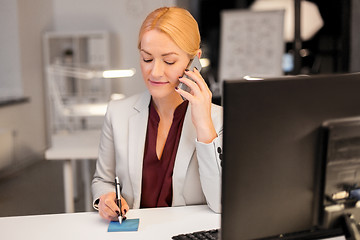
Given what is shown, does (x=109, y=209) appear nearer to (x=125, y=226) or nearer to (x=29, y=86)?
(x=125, y=226)

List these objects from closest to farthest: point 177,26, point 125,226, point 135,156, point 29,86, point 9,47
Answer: point 125,226 < point 177,26 < point 135,156 < point 9,47 < point 29,86

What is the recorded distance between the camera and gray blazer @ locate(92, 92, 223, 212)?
4.59 feet

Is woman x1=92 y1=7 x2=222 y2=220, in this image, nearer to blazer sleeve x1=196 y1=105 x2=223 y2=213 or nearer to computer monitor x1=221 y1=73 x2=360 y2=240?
blazer sleeve x1=196 y1=105 x2=223 y2=213

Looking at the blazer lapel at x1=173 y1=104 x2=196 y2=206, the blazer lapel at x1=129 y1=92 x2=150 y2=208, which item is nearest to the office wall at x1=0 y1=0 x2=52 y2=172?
the blazer lapel at x1=129 y1=92 x2=150 y2=208

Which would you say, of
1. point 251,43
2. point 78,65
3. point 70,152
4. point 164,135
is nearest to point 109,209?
point 164,135

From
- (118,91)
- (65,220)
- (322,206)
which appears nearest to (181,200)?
(65,220)

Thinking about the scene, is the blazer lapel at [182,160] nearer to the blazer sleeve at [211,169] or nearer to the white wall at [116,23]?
the blazer sleeve at [211,169]

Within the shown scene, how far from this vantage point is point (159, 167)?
1452 millimetres

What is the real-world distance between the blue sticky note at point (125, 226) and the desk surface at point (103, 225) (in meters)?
0.01

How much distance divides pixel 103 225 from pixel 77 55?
504cm

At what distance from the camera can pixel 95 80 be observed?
20.1 feet

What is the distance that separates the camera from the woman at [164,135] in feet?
4.17

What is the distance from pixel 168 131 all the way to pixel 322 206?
742 millimetres

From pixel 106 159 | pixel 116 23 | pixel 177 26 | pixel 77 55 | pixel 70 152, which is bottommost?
pixel 70 152
